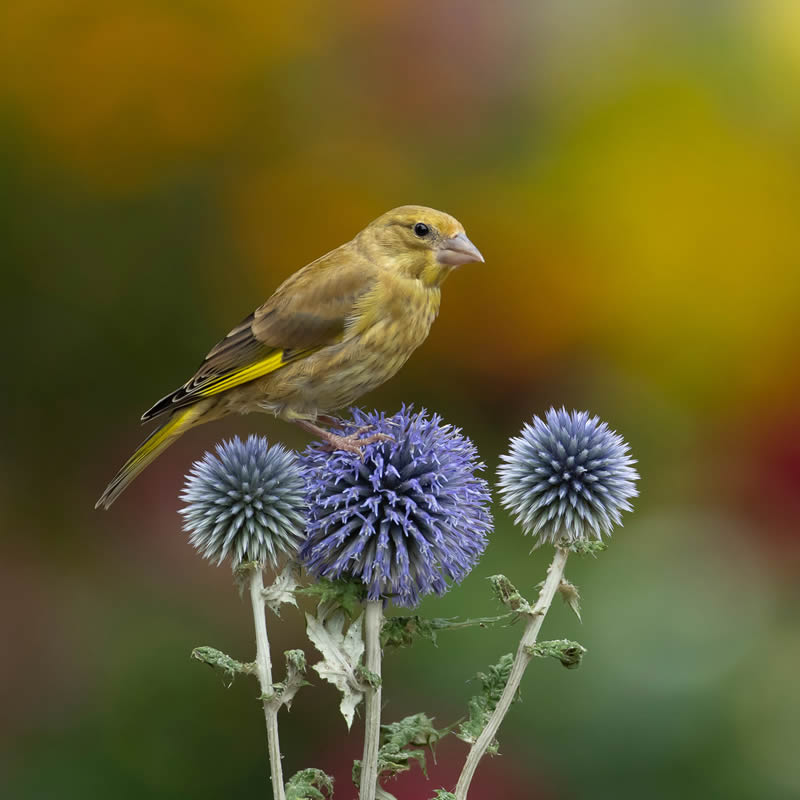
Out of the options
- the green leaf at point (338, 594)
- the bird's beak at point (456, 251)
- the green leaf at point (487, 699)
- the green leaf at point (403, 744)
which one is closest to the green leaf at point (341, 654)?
the green leaf at point (338, 594)

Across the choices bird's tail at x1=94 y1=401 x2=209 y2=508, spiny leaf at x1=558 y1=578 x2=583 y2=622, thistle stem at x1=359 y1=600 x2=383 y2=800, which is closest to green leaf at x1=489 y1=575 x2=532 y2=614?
spiny leaf at x1=558 y1=578 x2=583 y2=622

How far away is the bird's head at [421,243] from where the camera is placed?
2.86 metres

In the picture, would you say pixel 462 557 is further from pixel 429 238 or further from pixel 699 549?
pixel 699 549

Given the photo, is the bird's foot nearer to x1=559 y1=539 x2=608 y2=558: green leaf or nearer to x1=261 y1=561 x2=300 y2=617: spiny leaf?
x1=261 y1=561 x2=300 y2=617: spiny leaf

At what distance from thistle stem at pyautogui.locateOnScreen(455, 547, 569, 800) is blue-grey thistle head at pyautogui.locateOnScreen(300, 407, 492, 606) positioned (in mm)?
240

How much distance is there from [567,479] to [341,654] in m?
0.66

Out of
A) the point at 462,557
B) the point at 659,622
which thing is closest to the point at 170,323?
the point at 659,622

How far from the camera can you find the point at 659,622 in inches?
181

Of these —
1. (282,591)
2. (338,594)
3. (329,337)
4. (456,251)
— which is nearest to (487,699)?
(338,594)

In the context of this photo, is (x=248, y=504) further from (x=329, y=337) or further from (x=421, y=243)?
(x=421, y=243)

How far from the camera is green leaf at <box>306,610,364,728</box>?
213cm

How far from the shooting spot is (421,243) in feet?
9.51

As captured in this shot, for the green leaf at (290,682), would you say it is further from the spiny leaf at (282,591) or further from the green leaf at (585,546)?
the green leaf at (585,546)

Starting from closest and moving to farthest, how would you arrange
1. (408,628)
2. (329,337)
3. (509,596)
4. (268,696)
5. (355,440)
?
1. (268,696)
2. (509,596)
3. (408,628)
4. (355,440)
5. (329,337)
